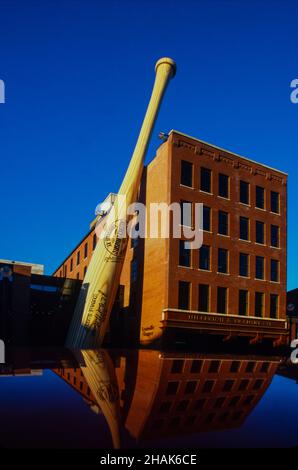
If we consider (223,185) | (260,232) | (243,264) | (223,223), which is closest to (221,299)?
(243,264)

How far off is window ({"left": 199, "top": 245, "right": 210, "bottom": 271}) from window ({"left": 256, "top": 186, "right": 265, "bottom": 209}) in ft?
21.7

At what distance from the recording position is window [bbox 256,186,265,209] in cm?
3391

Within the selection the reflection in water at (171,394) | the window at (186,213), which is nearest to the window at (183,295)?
the window at (186,213)

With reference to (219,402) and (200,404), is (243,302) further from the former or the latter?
(200,404)

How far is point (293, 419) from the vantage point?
9.85ft

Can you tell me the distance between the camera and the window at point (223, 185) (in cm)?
3198

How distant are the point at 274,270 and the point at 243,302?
14.1 feet

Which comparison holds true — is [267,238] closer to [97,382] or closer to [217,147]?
[217,147]

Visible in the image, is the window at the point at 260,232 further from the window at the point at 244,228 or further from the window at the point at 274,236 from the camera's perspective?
the window at the point at 244,228

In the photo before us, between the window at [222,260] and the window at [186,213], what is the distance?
3496 mm

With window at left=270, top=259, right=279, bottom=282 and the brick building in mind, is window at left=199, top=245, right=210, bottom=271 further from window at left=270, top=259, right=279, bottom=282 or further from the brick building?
window at left=270, top=259, right=279, bottom=282

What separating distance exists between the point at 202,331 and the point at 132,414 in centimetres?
2632

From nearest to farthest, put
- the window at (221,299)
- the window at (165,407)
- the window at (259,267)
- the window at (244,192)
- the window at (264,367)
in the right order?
the window at (165,407) < the window at (264,367) < the window at (221,299) < the window at (259,267) < the window at (244,192)
